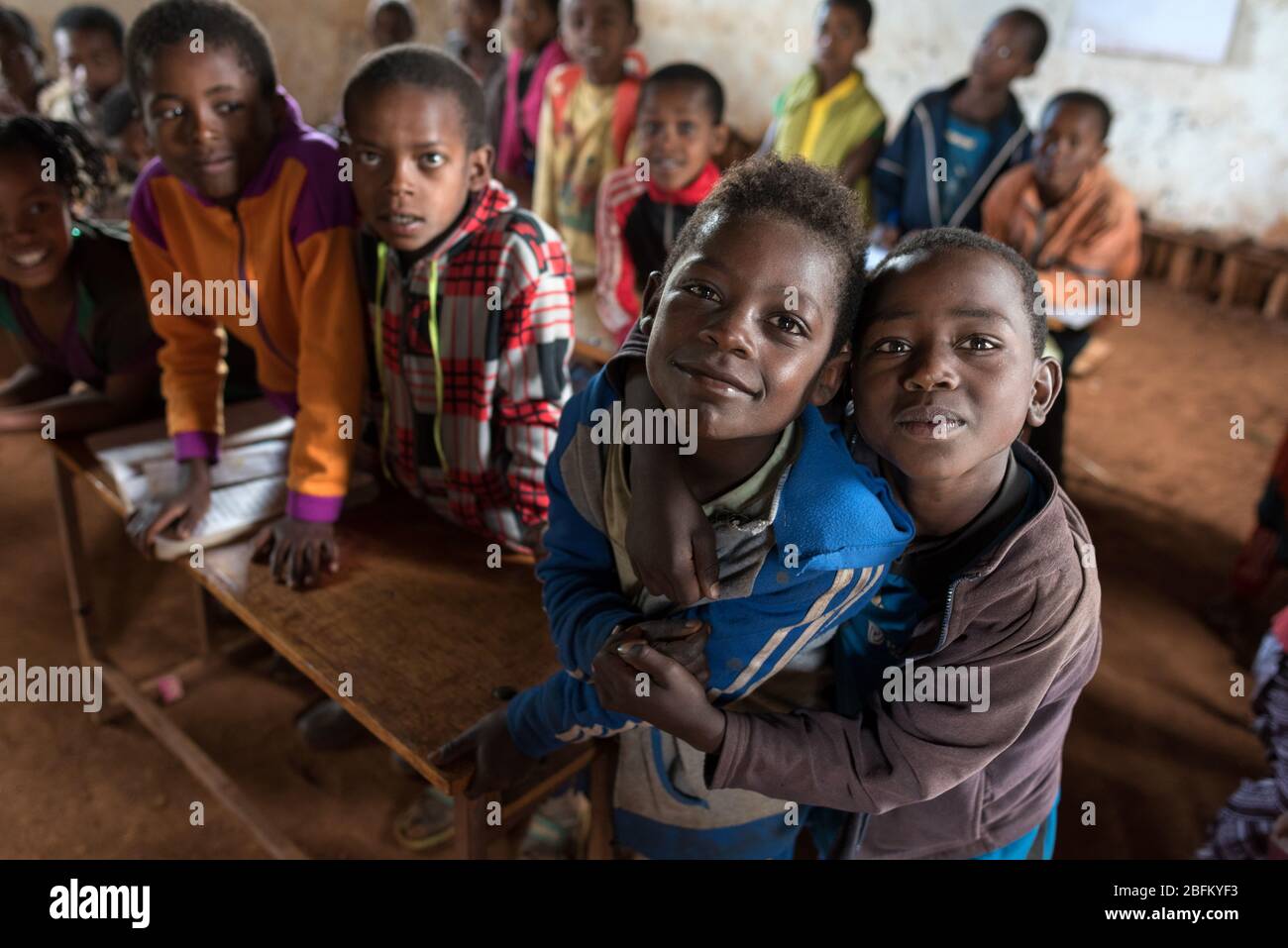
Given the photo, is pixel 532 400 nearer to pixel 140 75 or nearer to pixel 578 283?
pixel 140 75

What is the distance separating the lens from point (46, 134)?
6.94 feet

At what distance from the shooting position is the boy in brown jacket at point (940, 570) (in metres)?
1.03

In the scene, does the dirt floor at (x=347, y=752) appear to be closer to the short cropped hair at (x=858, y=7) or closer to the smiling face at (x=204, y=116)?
the smiling face at (x=204, y=116)

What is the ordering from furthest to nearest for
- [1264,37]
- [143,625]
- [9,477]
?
1. [1264,37]
2. [9,477]
3. [143,625]

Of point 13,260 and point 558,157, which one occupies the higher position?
point 558,157

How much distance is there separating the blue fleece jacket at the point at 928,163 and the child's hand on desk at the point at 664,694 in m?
2.84

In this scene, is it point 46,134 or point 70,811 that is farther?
point 70,811

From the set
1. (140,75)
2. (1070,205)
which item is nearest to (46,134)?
(140,75)

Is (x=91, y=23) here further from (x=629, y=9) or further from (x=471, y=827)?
(x=471, y=827)

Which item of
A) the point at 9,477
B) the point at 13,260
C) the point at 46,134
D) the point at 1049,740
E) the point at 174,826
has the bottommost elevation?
the point at 174,826

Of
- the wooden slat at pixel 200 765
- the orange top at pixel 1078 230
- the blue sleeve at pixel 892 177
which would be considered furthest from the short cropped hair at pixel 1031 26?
the wooden slat at pixel 200 765

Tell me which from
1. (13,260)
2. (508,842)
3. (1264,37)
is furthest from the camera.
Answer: (1264,37)

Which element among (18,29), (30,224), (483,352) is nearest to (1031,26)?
(483,352)

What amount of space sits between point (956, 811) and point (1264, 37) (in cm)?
606
